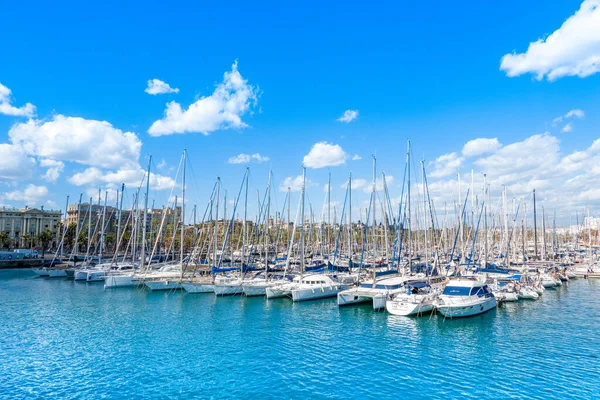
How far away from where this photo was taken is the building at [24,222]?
16125 cm

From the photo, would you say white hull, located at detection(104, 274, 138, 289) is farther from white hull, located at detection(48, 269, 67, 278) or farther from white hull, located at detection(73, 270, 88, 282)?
white hull, located at detection(48, 269, 67, 278)

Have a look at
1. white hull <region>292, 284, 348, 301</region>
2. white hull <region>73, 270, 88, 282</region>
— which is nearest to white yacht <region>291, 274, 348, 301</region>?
white hull <region>292, 284, 348, 301</region>

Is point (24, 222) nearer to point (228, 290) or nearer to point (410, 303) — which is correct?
point (228, 290)

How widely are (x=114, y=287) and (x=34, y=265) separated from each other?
66.4 meters

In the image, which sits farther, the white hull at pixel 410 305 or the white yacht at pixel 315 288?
the white yacht at pixel 315 288

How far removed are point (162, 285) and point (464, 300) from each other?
1817 inches

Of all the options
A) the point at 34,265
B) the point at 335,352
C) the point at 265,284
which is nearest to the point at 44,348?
the point at 335,352

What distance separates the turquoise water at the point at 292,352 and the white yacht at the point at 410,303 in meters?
1.44

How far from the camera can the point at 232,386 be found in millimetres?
23172

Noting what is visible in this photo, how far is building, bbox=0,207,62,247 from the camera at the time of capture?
161250mm

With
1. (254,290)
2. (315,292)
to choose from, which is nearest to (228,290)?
(254,290)

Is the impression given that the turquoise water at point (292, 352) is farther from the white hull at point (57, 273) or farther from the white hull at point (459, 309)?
the white hull at point (57, 273)

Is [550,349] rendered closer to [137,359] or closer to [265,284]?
[137,359]

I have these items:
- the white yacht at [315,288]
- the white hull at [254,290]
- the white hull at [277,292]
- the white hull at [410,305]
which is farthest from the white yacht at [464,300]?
A: the white hull at [254,290]
